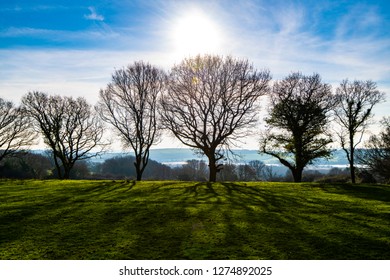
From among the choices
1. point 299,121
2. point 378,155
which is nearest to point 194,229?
point 299,121

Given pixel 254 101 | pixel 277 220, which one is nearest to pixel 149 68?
pixel 254 101

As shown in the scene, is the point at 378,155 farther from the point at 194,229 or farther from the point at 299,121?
the point at 194,229

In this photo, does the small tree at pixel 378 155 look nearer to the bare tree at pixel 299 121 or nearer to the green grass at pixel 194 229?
the bare tree at pixel 299 121

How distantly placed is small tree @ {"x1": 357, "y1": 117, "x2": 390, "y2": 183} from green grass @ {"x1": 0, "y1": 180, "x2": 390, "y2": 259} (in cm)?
4429

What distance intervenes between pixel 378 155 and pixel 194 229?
201ft

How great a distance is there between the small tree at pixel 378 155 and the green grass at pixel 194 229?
4429 cm

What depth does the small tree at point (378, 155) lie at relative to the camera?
179ft

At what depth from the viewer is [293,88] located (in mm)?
45406

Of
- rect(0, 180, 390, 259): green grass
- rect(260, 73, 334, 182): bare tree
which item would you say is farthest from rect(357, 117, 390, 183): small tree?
rect(0, 180, 390, 259): green grass

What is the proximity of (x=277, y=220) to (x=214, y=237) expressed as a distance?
12.4ft

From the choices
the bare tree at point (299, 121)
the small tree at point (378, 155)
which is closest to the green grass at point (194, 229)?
the bare tree at point (299, 121)

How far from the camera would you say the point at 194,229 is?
11.1 metres

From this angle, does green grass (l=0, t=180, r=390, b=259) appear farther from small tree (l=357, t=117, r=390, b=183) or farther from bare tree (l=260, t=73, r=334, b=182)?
small tree (l=357, t=117, r=390, b=183)

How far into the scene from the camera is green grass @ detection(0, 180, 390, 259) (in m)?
8.66
